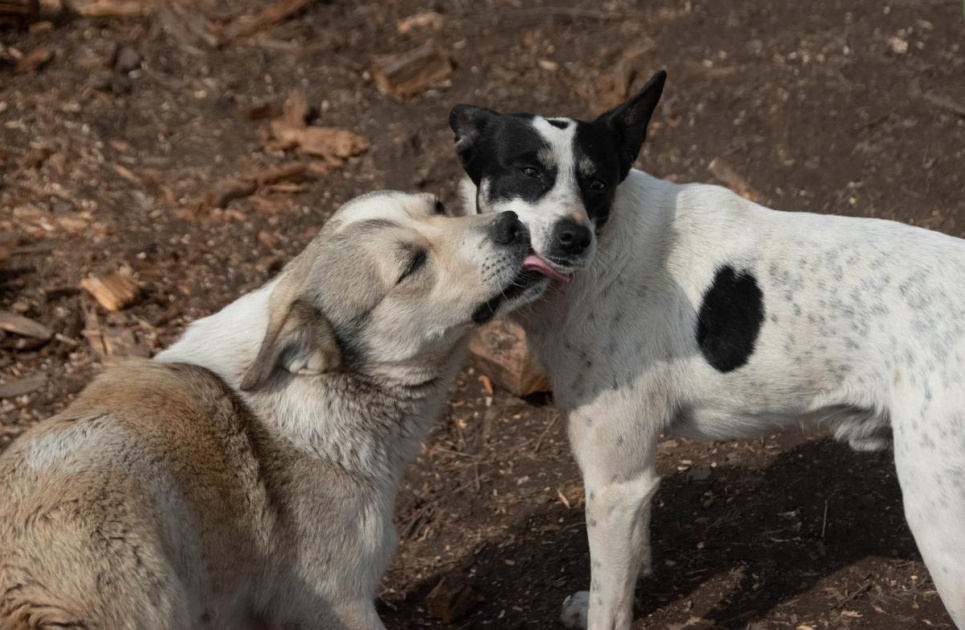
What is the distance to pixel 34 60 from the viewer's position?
358 inches

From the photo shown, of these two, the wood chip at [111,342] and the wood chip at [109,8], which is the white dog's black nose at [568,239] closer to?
the wood chip at [111,342]

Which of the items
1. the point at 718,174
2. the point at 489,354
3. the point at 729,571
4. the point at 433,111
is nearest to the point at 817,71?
the point at 718,174

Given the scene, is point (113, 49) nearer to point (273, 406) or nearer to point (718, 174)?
point (718, 174)

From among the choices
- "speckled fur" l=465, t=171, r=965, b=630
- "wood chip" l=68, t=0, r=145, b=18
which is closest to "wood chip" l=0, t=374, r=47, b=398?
"speckled fur" l=465, t=171, r=965, b=630

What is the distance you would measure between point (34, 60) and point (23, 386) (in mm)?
3731

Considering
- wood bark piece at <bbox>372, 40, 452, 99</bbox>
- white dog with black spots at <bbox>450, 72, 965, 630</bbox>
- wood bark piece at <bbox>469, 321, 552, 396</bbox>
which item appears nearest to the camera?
white dog with black spots at <bbox>450, 72, 965, 630</bbox>

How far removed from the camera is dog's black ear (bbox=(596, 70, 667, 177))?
5000mm

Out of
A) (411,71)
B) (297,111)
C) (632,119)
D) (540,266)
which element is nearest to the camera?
(540,266)

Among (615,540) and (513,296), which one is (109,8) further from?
(615,540)

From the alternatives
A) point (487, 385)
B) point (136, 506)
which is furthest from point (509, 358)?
point (136, 506)

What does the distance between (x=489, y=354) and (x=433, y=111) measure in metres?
2.96

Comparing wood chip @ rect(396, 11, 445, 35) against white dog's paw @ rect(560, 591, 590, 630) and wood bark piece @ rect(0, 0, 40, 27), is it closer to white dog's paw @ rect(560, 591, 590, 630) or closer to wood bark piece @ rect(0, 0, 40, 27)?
wood bark piece @ rect(0, 0, 40, 27)

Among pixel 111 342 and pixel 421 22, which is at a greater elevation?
pixel 421 22

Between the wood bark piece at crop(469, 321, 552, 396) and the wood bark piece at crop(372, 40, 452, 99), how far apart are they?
3187mm
